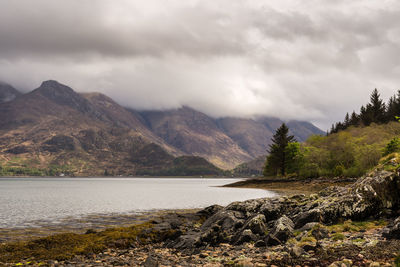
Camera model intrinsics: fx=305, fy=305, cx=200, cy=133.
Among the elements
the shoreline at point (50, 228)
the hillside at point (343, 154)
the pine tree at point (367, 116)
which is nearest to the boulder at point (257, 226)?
the shoreline at point (50, 228)

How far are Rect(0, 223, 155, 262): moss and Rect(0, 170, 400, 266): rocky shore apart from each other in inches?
3.1

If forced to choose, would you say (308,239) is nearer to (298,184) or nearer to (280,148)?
(298,184)

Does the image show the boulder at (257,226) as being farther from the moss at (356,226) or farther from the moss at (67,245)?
the moss at (67,245)

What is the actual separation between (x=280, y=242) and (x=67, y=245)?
18.3 metres

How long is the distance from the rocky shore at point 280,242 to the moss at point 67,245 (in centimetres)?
8

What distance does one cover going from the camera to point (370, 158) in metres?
93.8

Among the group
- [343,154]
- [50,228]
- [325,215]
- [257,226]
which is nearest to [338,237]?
[325,215]

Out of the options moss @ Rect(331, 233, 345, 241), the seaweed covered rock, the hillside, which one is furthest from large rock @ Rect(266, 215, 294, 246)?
the hillside

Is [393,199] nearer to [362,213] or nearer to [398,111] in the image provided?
[362,213]

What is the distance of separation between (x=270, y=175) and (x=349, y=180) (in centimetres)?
7072

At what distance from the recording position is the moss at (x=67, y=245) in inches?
935

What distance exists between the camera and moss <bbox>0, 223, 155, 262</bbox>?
2375cm

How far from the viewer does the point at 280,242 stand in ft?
71.5

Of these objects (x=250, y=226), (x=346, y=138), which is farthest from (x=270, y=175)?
(x=250, y=226)
